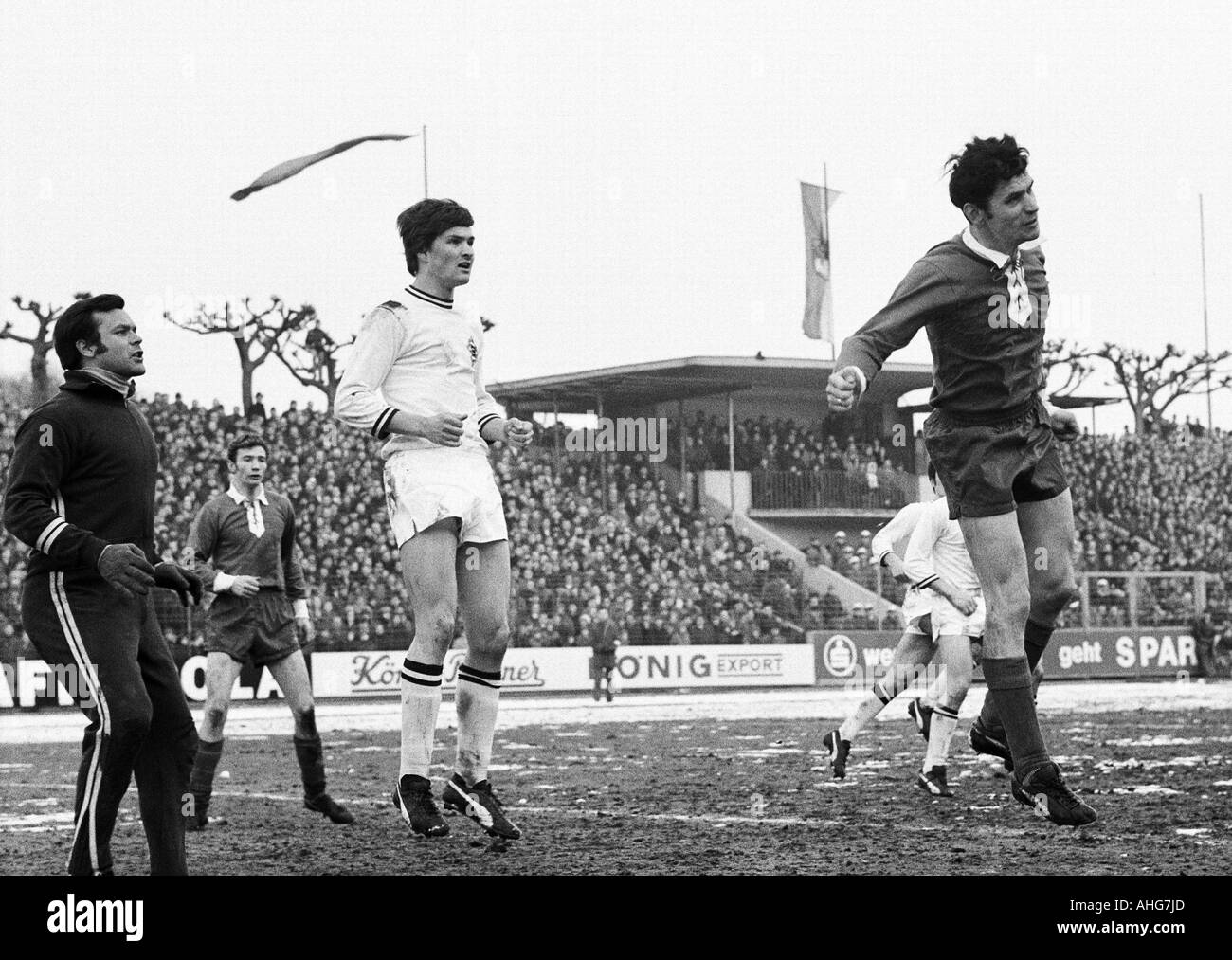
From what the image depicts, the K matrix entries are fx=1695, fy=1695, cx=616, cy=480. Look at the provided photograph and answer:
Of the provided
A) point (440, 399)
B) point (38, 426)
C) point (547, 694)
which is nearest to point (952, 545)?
point (440, 399)

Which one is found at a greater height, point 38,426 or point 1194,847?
point 38,426

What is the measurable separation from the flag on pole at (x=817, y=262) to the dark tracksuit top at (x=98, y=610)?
17730 mm

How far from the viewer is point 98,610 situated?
18.6ft

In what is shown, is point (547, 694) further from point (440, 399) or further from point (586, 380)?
point (440, 399)

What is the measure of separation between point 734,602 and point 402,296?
866 inches

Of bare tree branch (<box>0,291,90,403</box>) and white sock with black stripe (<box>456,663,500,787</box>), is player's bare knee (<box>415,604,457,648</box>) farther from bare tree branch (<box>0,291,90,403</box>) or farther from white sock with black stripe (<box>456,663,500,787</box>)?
bare tree branch (<box>0,291,90,403</box>)

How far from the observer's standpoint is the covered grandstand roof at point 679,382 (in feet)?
106

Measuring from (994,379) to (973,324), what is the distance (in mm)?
224

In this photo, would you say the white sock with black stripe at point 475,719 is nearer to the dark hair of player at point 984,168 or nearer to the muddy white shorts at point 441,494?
the muddy white shorts at point 441,494

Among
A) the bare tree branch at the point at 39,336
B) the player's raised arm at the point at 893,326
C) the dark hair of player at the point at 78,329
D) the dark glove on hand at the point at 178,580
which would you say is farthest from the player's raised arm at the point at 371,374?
the bare tree branch at the point at 39,336

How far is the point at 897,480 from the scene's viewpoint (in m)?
31.9

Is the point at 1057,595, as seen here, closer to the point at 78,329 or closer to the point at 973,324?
the point at 973,324

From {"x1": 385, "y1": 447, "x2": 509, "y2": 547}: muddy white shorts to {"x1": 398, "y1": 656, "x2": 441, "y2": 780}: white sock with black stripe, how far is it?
530 mm
